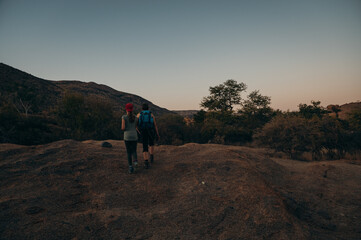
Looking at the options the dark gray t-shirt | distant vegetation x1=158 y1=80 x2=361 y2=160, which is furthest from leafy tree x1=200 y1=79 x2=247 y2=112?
the dark gray t-shirt

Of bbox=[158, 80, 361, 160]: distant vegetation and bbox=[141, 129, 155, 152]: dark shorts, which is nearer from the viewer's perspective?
bbox=[141, 129, 155, 152]: dark shorts

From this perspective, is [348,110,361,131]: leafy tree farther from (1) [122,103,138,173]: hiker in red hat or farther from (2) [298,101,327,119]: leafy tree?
(1) [122,103,138,173]: hiker in red hat

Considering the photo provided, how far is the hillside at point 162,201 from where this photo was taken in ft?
9.99

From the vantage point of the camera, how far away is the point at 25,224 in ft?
9.81

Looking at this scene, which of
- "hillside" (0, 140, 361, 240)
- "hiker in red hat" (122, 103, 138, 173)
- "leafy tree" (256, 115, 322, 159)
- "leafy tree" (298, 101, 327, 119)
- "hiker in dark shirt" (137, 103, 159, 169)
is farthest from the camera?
"leafy tree" (298, 101, 327, 119)

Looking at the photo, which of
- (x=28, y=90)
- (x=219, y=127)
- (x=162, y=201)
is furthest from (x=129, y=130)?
(x=28, y=90)

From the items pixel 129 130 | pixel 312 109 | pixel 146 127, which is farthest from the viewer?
pixel 312 109

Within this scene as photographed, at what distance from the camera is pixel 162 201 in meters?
4.12

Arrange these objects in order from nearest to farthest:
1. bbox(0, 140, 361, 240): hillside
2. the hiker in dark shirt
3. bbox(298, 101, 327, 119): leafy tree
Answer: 1. bbox(0, 140, 361, 240): hillside
2. the hiker in dark shirt
3. bbox(298, 101, 327, 119): leafy tree

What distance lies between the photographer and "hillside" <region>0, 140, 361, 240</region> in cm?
304

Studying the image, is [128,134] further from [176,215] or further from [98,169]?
[176,215]

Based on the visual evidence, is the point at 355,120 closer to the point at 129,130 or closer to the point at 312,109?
the point at 312,109

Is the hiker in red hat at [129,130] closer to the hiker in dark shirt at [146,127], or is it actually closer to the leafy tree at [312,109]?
the hiker in dark shirt at [146,127]

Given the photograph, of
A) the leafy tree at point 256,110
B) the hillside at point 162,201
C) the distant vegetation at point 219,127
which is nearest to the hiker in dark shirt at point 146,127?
the hillside at point 162,201
